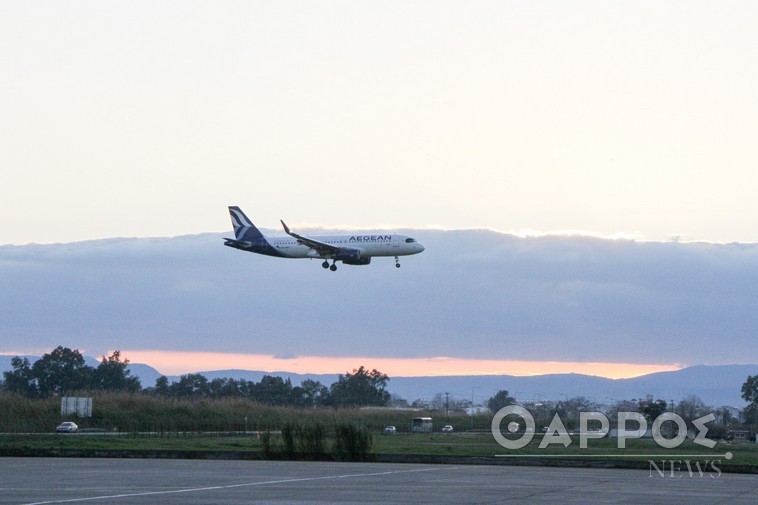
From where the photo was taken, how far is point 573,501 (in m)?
25.1

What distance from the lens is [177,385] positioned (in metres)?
175

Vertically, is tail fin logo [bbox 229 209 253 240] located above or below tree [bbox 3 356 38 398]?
above

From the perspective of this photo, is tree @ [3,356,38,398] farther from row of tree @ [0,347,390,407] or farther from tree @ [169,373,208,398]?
tree @ [169,373,208,398]

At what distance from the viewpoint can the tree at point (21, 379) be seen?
15475 centimetres

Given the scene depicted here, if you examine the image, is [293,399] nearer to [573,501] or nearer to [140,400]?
[140,400]

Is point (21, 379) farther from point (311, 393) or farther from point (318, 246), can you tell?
point (318, 246)

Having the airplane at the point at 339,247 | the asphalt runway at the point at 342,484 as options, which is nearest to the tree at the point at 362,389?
the airplane at the point at 339,247

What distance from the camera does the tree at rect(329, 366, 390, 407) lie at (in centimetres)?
18012

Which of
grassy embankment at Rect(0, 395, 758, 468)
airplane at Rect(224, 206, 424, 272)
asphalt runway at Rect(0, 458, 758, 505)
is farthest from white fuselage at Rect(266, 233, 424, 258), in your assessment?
asphalt runway at Rect(0, 458, 758, 505)

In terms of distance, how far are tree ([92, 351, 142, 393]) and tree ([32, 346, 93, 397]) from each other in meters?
1.45

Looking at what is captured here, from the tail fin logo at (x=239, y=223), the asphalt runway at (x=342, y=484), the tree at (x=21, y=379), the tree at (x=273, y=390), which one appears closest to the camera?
the asphalt runway at (x=342, y=484)

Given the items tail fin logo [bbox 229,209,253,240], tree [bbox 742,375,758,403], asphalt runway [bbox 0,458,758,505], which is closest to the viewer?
asphalt runway [bbox 0,458,758,505]

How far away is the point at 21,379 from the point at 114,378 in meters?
14.5

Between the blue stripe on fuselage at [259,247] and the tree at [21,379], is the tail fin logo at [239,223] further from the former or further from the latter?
the tree at [21,379]
